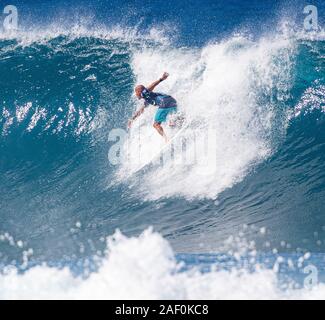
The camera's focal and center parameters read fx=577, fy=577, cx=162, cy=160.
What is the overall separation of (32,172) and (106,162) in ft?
5.22

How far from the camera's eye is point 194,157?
11.1m

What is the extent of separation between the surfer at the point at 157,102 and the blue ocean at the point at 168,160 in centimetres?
Answer: 46

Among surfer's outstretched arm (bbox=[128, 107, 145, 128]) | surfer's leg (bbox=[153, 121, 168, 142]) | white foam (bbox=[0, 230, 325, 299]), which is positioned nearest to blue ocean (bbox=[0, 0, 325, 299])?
white foam (bbox=[0, 230, 325, 299])

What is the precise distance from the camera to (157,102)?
432 inches

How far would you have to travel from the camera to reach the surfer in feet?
35.9

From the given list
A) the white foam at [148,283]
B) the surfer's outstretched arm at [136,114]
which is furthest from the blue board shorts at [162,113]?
the white foam at [148,283]

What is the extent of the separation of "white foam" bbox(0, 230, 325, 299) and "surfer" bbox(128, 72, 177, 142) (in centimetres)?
229

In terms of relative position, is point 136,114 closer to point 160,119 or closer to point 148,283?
point 160,119

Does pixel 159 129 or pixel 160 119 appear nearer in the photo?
pixel 159 129

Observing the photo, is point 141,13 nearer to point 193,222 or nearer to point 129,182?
point 129,182

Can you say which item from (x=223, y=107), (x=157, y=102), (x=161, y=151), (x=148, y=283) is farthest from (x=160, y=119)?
(x=148, y=283)

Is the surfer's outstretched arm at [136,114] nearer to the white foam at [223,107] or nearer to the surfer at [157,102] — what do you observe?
the surfer at [157,102]

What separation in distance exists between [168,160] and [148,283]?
9.03ft

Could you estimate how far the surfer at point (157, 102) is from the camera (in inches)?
430
